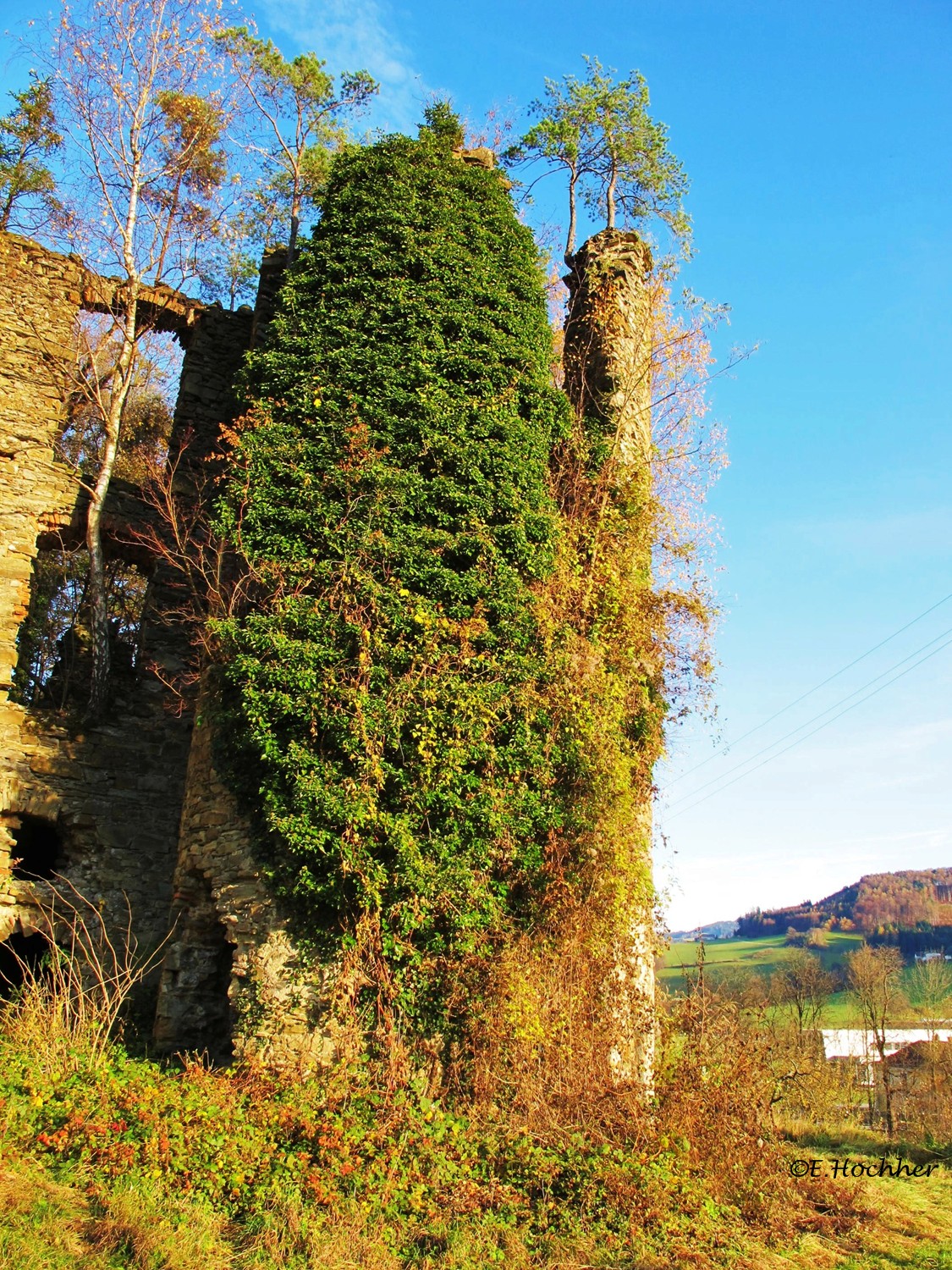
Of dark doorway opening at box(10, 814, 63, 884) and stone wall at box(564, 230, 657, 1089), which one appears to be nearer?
stone wall at box(564, 230, 657, 1089)

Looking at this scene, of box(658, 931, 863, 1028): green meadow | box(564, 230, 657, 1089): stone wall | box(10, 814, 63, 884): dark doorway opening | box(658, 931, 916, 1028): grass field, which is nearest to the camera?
box(564, 230, 657, 1089): stone wall

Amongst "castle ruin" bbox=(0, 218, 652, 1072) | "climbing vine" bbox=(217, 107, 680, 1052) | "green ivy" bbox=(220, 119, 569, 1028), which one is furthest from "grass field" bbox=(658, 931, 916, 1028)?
"green ivy" bbox=(220, 119, 569, 1028)

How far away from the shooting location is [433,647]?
888 centimetres

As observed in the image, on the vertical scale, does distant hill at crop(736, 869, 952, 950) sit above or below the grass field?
above

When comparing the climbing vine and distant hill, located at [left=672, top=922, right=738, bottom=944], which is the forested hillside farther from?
the climbing vine

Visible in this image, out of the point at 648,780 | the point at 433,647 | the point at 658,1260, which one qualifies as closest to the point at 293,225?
the point at 433,647

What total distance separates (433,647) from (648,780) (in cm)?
345

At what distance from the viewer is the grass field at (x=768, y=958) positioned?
1480 inches

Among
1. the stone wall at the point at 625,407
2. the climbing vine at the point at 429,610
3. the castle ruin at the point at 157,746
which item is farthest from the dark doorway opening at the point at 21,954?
the stone wall at the point at 625,407

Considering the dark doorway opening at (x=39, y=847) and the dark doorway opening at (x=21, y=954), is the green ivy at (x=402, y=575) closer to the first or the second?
the dark doorway opening at (x=39, y=847)

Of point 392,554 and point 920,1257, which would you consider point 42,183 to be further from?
point 920,1257

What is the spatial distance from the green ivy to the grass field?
27500 mm

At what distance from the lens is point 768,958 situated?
62906 millimetres

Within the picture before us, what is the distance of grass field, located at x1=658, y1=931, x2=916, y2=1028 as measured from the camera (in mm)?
37594
